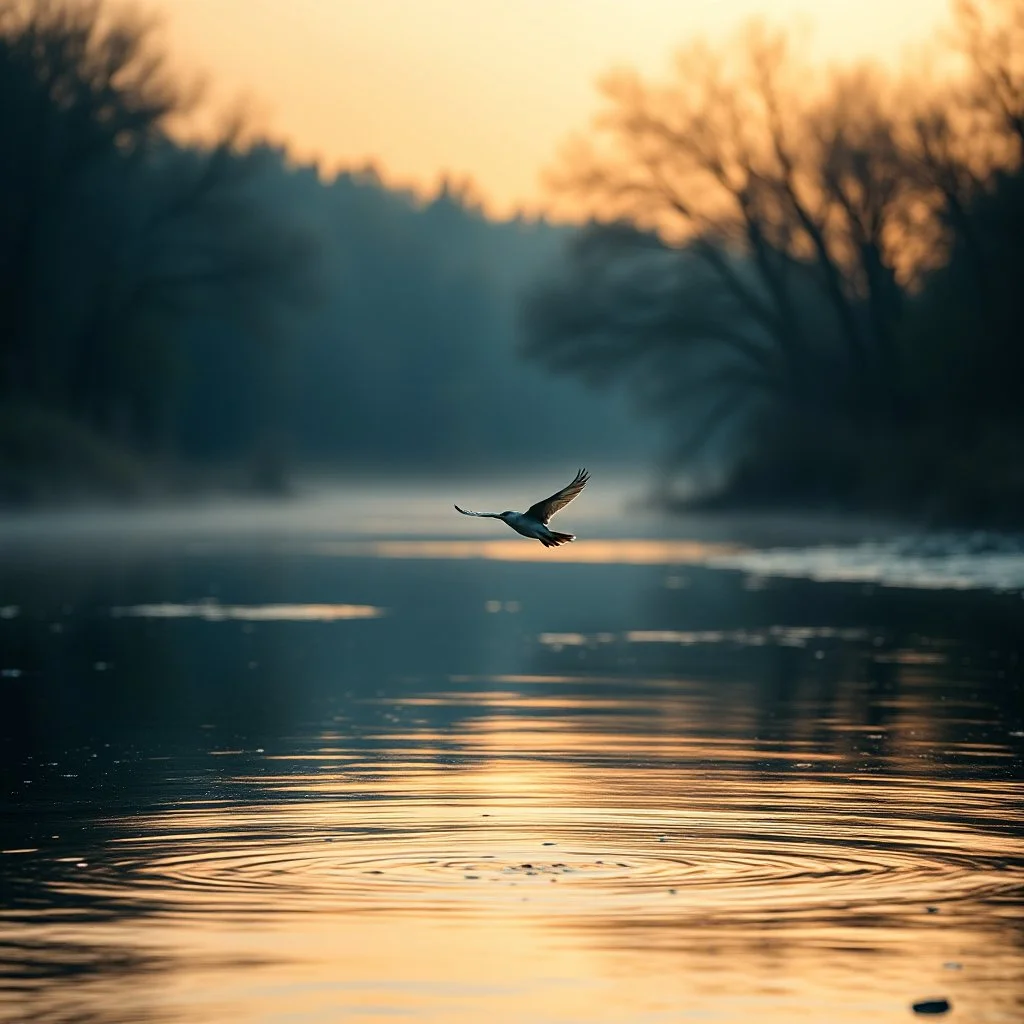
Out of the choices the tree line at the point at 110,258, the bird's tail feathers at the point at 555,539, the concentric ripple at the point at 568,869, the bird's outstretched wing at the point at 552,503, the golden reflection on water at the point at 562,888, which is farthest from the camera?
the tree line at the point at 110,258

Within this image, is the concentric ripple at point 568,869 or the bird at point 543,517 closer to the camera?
the concentric ripple at point 568,869

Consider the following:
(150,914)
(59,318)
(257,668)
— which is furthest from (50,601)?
(59,318)

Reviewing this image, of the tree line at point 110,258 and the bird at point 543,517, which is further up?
the tree line at point 110,258

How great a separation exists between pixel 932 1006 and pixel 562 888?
2.65m

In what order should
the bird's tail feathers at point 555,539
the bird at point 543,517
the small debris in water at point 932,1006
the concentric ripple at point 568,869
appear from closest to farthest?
the small debris in water at point 932,1006 < the concentric ripple at point 568,869 < the bird at point 543,517 < the bird's tail feathers at point 555,539

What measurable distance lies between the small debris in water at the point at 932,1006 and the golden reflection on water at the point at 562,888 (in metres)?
0.06

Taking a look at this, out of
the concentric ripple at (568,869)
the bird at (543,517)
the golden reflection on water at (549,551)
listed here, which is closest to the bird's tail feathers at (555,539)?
the bird at (543,517)

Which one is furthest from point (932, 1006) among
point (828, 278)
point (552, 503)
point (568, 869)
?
point (828, 278)

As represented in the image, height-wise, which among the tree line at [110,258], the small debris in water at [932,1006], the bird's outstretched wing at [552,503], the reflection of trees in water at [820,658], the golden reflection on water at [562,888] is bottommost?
the small debris in water at [932,1006]

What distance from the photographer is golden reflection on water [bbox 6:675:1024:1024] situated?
935 cm

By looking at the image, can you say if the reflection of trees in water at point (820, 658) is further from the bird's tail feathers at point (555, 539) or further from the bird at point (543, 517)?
the bird at point (543, 517)

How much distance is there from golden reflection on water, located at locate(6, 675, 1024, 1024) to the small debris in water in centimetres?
6

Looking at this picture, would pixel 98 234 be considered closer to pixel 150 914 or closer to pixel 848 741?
pixel 848 741

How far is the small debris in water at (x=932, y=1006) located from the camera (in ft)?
29.6
